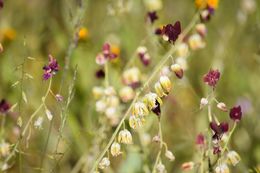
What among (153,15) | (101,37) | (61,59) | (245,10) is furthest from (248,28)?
(153,15)

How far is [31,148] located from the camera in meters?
2.28

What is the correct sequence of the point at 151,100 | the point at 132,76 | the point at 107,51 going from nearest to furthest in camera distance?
the point at 151,100, the point at 107,51, the point at 132,76

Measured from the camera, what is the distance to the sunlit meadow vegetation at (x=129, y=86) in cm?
178

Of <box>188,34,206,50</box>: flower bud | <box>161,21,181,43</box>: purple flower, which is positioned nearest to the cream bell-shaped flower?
<box>161,21,181,43</box>: purple flower

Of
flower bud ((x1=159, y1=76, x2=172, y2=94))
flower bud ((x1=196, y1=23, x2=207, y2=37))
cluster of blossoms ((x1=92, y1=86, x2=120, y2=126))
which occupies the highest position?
flower bud ((x1=196, y1=23, x2=207, y2=37))

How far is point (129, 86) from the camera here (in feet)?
6.42

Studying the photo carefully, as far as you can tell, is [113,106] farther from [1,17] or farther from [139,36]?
[1,17]

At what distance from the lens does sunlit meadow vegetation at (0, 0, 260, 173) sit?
5.83 feet

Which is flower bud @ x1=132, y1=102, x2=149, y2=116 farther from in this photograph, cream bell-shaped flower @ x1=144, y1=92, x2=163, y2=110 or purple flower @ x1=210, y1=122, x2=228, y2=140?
purple flower @ x1=210, y1=122, x2=228, y2=140

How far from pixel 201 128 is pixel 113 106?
0.55m

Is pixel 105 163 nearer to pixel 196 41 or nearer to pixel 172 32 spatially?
pixel 172 32

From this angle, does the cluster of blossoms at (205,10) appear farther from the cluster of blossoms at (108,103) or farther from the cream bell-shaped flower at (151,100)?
the cream bell-shaped flower at (151,100)

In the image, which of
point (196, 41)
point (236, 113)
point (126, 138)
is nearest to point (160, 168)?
point (126, 138)

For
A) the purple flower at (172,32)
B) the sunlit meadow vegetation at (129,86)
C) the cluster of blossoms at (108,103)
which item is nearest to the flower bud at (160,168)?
the sunlit meadow vegetation at (129,86)
